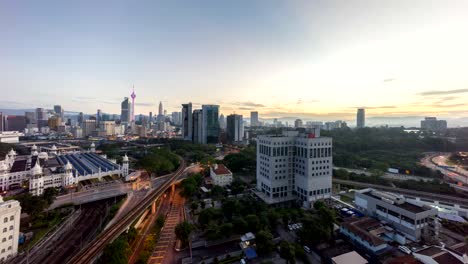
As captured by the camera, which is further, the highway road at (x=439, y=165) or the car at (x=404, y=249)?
the highway road at (x=439, y=165)

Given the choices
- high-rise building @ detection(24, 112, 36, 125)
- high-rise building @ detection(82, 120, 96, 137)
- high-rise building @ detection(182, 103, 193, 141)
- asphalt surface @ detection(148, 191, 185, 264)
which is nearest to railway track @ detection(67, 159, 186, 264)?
asphalt surface @ detection(148, 191, 185, 264)

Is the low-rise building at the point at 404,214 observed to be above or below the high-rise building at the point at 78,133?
below

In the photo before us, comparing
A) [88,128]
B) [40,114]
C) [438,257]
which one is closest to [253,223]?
[438,257]

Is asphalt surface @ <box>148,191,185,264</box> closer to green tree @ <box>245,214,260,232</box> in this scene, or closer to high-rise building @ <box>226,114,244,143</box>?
green tree @ <box>245,214,260,232</box>

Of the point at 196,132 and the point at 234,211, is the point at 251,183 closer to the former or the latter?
the point at 234,211

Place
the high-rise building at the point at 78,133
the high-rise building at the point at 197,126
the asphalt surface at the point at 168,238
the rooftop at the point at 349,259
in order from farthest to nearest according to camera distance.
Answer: the high-rise building at the point at 78,133 → the high-rise building at the point at 197,126 → the asphalt surface at the point at 168,238 → the rooftop at the point at 349,259

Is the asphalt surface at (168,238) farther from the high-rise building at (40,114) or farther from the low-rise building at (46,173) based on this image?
the high-rise building at (40,114)

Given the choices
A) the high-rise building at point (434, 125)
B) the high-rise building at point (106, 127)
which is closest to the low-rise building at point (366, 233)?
the high-rise building at point (434, 125)
